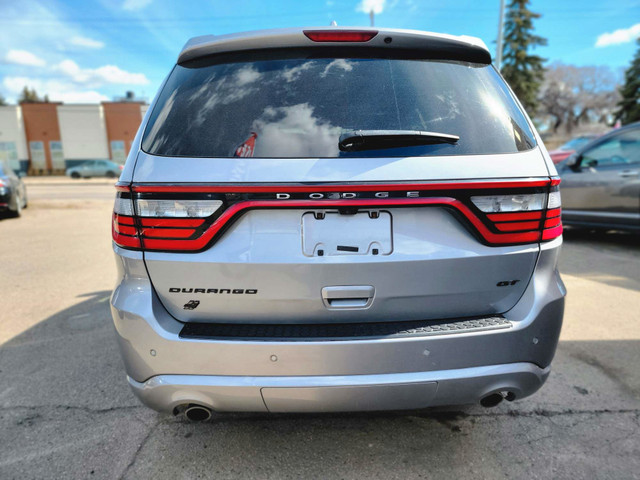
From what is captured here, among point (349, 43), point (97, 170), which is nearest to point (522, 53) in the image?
point (97, 170)

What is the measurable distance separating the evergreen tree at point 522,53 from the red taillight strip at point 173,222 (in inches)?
1695

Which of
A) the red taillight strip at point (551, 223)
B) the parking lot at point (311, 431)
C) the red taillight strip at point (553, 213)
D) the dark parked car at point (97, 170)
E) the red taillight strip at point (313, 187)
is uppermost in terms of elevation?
the red taillight strip at point (313, 187)

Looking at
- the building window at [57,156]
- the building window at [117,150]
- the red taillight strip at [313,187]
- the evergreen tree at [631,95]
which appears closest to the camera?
the red taillight strip at [313,187]

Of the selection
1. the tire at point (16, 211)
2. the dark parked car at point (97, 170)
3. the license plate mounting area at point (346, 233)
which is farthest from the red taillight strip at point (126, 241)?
the dark parked car at point (97, 170)

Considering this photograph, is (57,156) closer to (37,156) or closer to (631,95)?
(37,156)

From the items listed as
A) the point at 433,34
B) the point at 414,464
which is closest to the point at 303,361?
the point at 414,464

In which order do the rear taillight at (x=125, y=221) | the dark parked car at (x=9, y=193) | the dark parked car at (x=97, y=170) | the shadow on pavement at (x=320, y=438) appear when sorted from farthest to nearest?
the dark parked car at (x=97, y=170) < the dark parked car at (x=9, y=193) < the shadow on pavement at (x=320, y=438) < the rear taillight at (x=125, y=221)

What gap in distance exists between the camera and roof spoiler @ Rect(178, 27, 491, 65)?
6.00 ft

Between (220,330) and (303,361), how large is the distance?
0.34m

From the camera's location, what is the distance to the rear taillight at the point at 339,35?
1.83 metres

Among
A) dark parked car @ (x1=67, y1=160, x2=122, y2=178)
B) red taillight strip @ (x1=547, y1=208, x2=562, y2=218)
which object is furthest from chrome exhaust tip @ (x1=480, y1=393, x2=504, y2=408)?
dark parked car @ (x1=67, y1=160, x2=122, y2=178)

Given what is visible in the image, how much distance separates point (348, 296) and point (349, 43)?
42.4 inches

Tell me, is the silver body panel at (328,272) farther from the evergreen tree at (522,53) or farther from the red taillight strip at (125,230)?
the evergreen tree at (522,53)

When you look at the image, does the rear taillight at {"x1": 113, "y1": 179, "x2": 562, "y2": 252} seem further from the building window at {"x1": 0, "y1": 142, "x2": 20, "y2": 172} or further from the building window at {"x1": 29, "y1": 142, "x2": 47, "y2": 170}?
the building window at {"x1": 29, "y1": 142, "x2": 47, "y2": 170}
